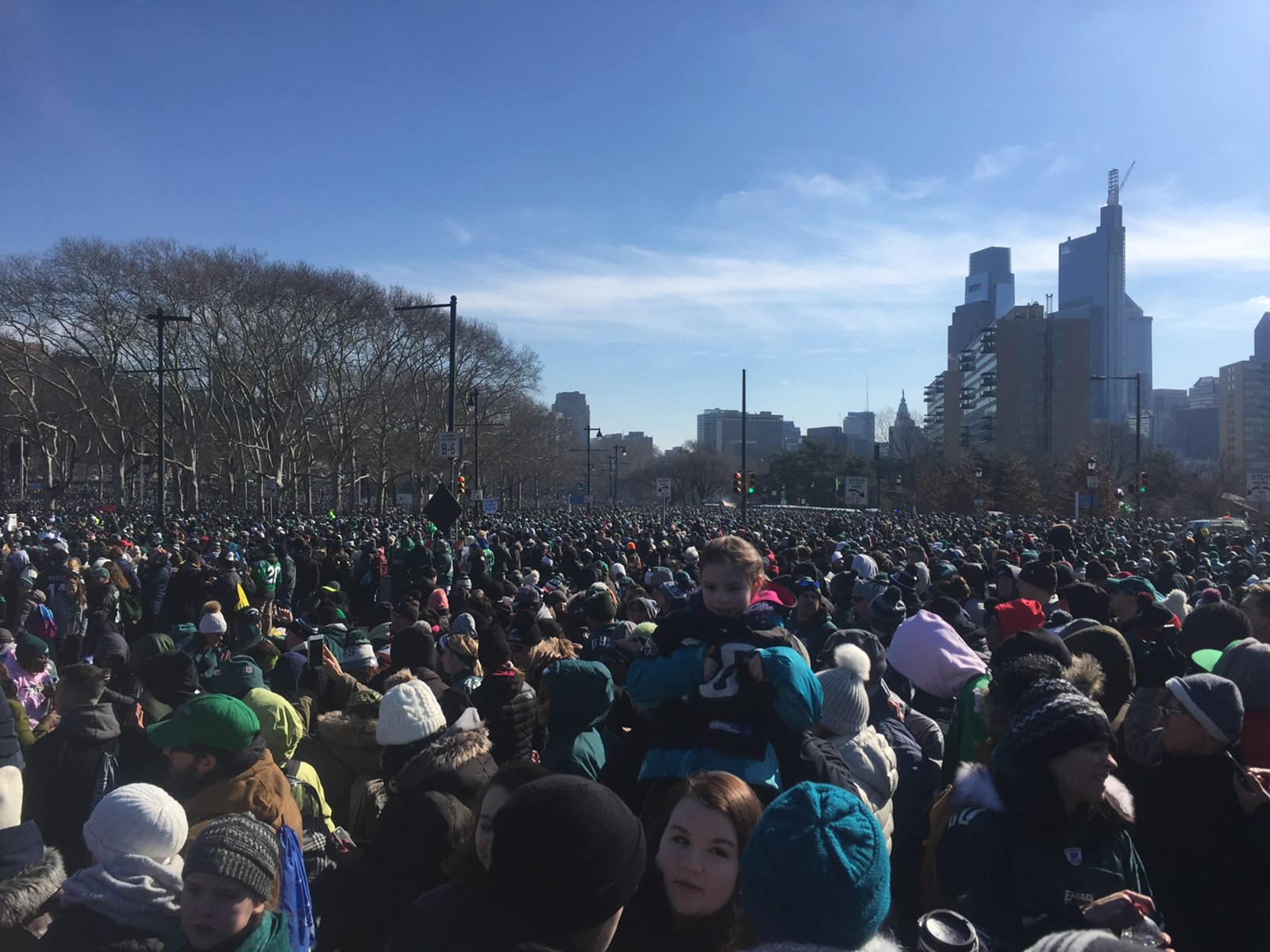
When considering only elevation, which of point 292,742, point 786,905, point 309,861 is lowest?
point 309,861

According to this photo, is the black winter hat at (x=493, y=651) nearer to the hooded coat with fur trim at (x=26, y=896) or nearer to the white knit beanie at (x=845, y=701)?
the white knit beanie at (x=845, y=701)

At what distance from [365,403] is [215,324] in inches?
427

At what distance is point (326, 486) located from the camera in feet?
319

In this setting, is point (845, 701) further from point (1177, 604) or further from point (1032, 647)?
point (1177, 604)

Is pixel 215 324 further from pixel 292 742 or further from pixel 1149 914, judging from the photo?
pixel 1149 914

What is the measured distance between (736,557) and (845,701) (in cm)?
92

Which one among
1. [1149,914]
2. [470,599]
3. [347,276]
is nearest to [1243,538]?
[470,599]

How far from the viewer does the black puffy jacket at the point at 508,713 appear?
4406 millimetres

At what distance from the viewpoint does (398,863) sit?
10.4 feet

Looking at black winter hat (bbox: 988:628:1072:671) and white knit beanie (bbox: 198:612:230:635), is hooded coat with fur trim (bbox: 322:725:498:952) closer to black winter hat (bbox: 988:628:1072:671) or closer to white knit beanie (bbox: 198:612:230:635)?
black winter hat (bbox: 988:628:1072:671)

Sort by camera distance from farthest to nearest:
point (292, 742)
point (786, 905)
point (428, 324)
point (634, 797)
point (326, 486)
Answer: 1. point (326, 486)
2. point (428, 324)
3. point (292, 742)
4. point (634, 797)
5. point (786, 905)

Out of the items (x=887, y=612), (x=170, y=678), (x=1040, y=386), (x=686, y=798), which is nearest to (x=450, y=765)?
(x=686, y=798)

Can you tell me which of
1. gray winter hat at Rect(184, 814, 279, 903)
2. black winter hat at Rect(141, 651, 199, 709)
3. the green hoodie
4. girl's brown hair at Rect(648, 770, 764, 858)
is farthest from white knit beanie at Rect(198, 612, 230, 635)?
girl's brown hair at Rect(648, 770, 764, 858)

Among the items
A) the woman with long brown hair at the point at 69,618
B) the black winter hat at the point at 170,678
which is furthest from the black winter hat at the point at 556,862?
the woman with long brown hair at the point at 69,618
